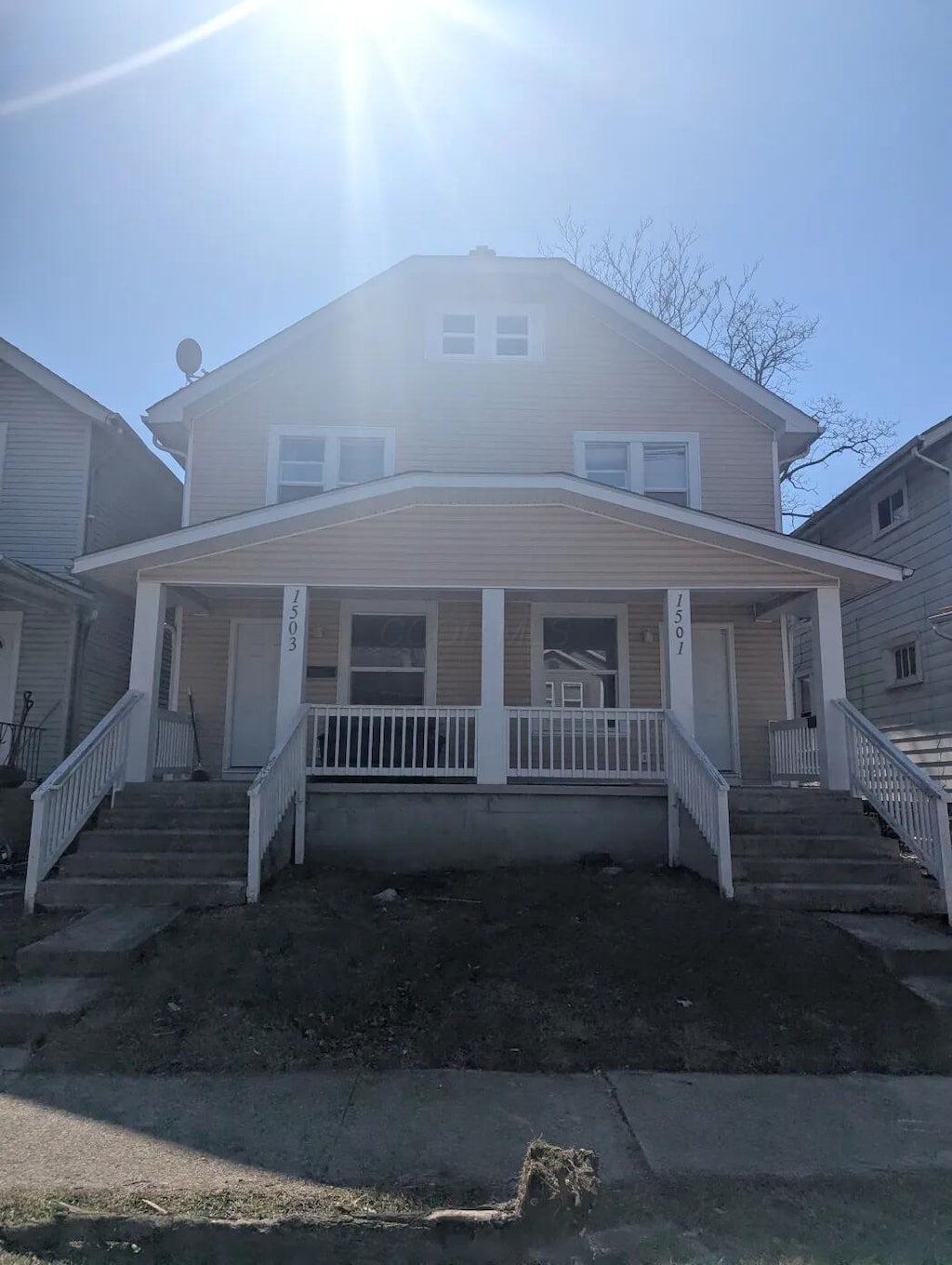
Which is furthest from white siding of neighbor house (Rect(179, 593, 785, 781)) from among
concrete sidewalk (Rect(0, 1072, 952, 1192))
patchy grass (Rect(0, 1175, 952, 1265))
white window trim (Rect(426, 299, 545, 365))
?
patchy grass (Rect(0, 1175, 952, 1265))

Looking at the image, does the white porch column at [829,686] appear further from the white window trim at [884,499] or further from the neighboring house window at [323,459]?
the neighboring house window at [323,459]

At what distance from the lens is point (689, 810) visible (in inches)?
348

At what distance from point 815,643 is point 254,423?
26.8ft

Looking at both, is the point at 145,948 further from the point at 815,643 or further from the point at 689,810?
the point at 815,643

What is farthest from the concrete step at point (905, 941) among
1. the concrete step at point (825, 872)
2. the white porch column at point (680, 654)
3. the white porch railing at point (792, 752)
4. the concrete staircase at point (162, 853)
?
the concrete staircase at point (162, 853)

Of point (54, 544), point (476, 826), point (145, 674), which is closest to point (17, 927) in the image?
point (145, 674)

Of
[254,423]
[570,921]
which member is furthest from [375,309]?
[570,921]

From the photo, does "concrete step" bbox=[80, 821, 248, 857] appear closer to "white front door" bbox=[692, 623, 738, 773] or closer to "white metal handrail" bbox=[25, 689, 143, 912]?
"white metal handrail" bbox=[25, 689, 143, 912]

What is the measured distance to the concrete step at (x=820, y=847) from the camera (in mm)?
8383

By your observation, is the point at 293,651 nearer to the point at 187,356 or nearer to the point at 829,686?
the point at 829,686

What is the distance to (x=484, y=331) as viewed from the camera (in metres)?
13.2

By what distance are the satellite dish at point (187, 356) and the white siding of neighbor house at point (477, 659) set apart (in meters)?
4.82

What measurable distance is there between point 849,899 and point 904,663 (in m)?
7.31

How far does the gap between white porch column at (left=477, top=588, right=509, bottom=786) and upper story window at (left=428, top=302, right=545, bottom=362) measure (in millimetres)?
4823
